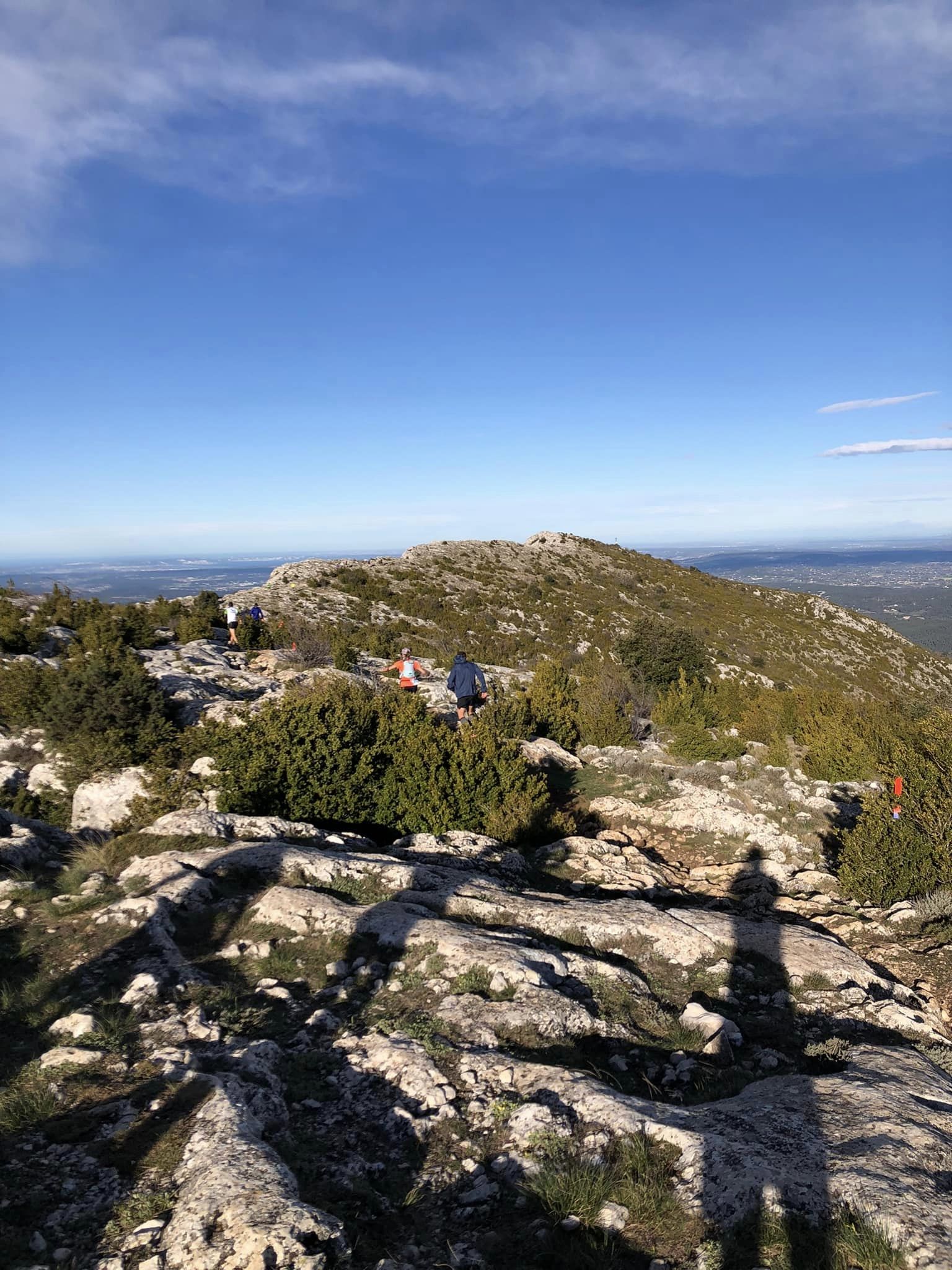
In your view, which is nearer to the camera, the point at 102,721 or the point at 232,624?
the point at 102,721

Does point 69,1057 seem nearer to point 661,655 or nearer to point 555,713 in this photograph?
point 555,713

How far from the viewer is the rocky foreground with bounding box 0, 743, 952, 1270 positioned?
9.47ft

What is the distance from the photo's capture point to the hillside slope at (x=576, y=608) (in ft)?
97.8

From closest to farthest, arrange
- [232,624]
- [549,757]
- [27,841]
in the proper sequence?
[27,841]
[549,757]
[232,624]

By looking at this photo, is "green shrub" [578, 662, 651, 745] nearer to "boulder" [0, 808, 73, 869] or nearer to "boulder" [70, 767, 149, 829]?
"boulder" [70, 767, 149, 829]

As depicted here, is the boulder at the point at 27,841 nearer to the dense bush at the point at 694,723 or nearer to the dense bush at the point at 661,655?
the dense bush at the point at 694,723

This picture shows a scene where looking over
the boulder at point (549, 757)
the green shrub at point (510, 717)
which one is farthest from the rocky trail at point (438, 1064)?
the green shrub at point (510, 717)

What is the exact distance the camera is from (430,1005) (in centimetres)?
480

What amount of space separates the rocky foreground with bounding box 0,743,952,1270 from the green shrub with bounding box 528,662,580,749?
719 cm

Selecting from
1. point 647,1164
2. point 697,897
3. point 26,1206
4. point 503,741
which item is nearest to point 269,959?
point 26,1206

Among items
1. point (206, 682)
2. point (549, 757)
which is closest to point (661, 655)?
point (549, 757)

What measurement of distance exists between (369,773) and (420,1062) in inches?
238

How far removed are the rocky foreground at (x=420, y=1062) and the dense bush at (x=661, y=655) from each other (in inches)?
581

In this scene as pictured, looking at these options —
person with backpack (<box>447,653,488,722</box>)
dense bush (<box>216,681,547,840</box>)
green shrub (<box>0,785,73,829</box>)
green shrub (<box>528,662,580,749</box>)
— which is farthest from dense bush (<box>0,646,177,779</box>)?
green shrub (<box>528,662,580,749</box>)
